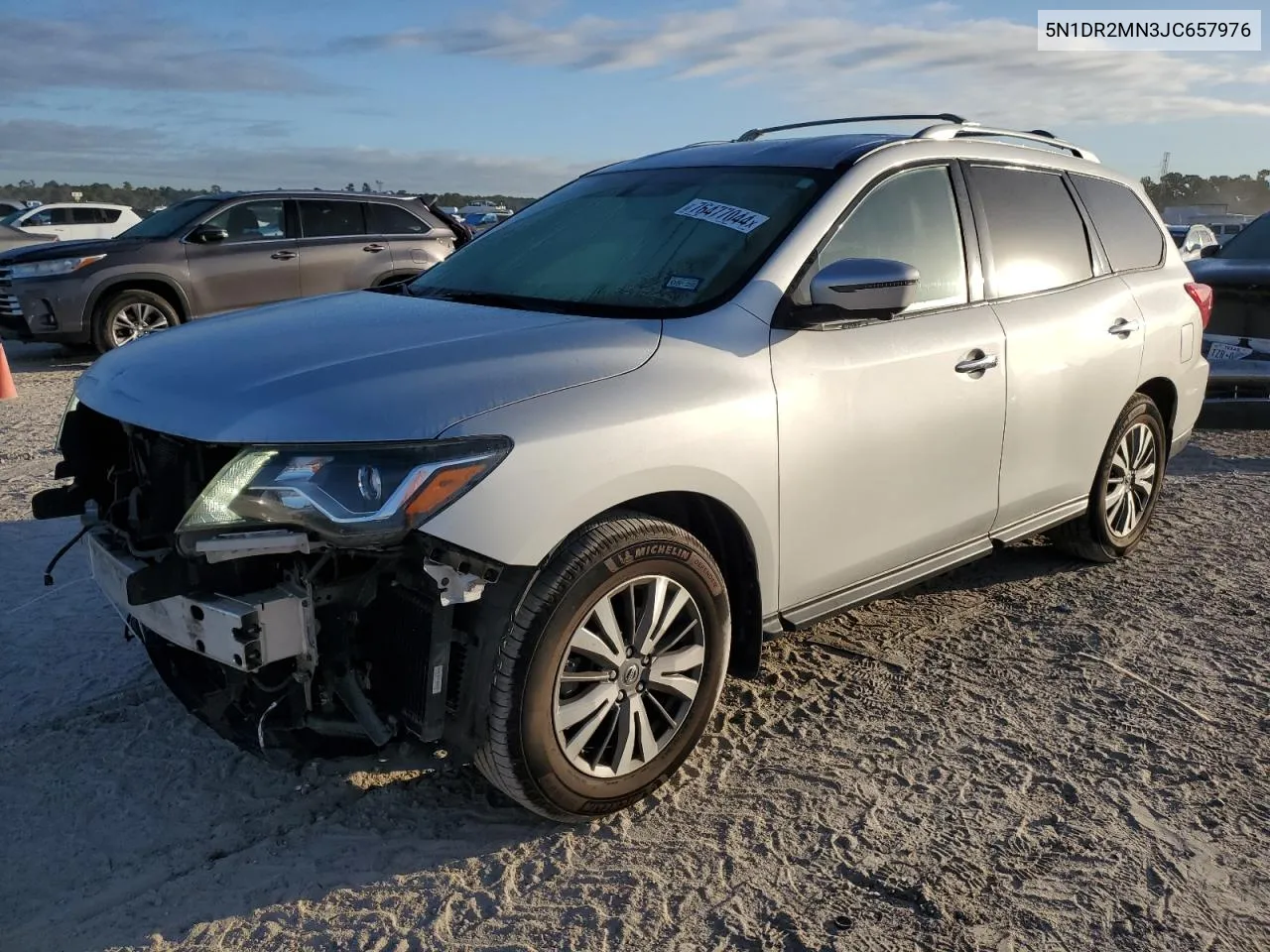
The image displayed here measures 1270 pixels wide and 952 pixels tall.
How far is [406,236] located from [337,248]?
2.61 ft

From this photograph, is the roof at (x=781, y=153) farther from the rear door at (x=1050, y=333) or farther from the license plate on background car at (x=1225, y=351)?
the license plate on background car at (x=1225, y=351)

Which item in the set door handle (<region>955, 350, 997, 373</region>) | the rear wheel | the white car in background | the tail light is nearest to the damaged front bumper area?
door handle (<region>955, 350, 997, 373</region>)

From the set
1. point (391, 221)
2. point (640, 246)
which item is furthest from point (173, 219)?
point (640, 246)

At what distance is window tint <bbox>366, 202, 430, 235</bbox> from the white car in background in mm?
13647

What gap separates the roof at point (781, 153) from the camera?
12.1ft

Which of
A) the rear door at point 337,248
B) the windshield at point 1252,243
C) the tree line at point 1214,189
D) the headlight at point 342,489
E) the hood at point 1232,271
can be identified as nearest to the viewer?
the headlight at point 342,489

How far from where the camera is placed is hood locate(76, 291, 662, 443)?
2537 millimetres

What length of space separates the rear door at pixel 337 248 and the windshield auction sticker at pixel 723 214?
8.22 meters

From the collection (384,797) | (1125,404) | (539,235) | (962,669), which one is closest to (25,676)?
(384,797)

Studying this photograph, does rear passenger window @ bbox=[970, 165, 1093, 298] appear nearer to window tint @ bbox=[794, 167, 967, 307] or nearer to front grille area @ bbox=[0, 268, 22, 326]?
window tint @ bbox=[794, 167, 967, 307]

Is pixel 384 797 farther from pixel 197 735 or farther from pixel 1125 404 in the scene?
pixel 1125 404

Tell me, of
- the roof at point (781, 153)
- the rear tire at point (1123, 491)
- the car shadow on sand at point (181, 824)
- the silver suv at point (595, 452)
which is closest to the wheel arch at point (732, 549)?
the silver suv at point (595, 452)

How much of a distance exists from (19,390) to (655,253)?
8128mm

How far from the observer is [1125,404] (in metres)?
4.82
